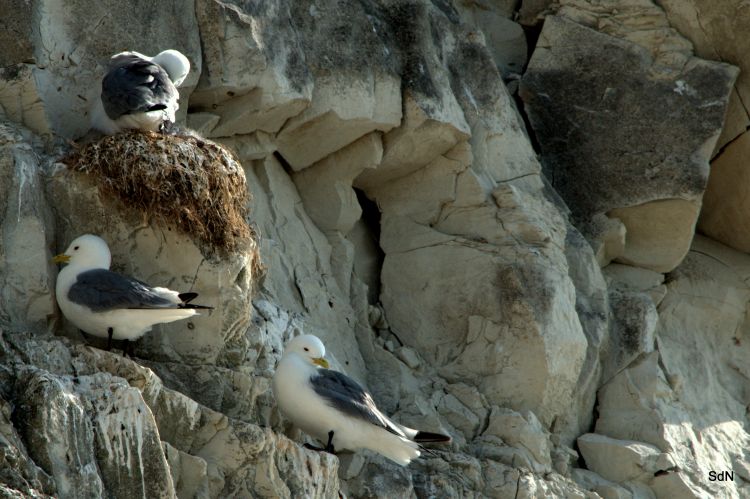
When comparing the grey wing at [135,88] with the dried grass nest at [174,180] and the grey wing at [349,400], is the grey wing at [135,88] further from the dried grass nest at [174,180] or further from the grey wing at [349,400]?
the grey wing at [349,400]

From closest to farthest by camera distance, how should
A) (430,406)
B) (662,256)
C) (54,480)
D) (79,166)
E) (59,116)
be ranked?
(54,480) < (79,166) < (59,116) < (430,406) < (662,256)

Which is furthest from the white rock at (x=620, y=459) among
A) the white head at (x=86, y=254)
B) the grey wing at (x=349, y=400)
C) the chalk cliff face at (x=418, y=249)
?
the white head at (x=86, y=254)

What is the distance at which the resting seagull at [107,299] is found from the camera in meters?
7.84

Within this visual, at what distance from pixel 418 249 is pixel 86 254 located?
3544 millimetres

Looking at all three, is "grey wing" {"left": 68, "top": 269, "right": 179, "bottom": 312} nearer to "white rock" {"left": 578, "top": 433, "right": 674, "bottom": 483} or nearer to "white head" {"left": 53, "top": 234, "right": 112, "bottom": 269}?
"white head" {"left": 53, "top": 234, "right": 112, "bottom": 269}

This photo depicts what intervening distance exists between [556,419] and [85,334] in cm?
376

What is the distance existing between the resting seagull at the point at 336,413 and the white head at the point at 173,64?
1843mm

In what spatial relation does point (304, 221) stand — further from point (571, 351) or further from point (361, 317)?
point (571, 351)

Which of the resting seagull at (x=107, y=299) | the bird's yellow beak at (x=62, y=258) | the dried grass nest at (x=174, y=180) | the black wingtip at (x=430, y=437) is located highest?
the dried grass nest at (x=174, y=180)

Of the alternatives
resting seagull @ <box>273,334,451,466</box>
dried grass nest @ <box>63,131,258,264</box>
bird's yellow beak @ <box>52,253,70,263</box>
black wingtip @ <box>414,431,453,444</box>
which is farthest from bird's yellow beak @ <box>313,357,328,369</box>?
bird's yellow beak @ <box>52,253,70,263</box>

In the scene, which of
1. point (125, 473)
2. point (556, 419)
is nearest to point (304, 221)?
point (556, 419)

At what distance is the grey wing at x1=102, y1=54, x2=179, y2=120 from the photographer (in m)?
8.55

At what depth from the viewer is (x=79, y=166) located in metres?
8.32

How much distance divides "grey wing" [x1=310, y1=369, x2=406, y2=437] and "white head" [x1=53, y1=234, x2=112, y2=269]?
4.56ft
